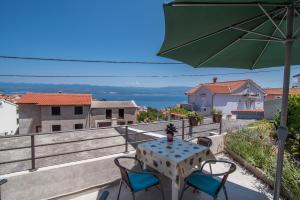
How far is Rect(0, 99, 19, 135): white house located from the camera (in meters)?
22.2

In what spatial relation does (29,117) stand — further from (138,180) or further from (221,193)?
(221,193)

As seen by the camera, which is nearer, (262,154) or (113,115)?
(262,154)

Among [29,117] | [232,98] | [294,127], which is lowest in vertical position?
[29,117]

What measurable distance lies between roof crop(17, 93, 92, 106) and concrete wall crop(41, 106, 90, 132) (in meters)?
0.59

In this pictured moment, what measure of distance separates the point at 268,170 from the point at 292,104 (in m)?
4.06

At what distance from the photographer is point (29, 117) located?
920 inches

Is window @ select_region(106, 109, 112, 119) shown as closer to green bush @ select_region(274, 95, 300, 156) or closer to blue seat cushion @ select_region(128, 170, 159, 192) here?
green bush @ select_region(274, 95, 300, 156)

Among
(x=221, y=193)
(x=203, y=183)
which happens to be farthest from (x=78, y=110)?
(x=203, y=183)

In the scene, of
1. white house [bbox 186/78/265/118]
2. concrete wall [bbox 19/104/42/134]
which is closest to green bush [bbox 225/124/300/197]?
white house [bbox 186/78/265/118]

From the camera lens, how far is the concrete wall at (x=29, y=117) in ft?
75.5

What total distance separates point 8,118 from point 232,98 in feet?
97.6

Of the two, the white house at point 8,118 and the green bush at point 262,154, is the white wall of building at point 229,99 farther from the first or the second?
the white house at point 8,118

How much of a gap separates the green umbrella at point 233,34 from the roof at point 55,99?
78.1 ft

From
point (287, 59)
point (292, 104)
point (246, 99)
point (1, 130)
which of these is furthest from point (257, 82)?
point (1, 130)
